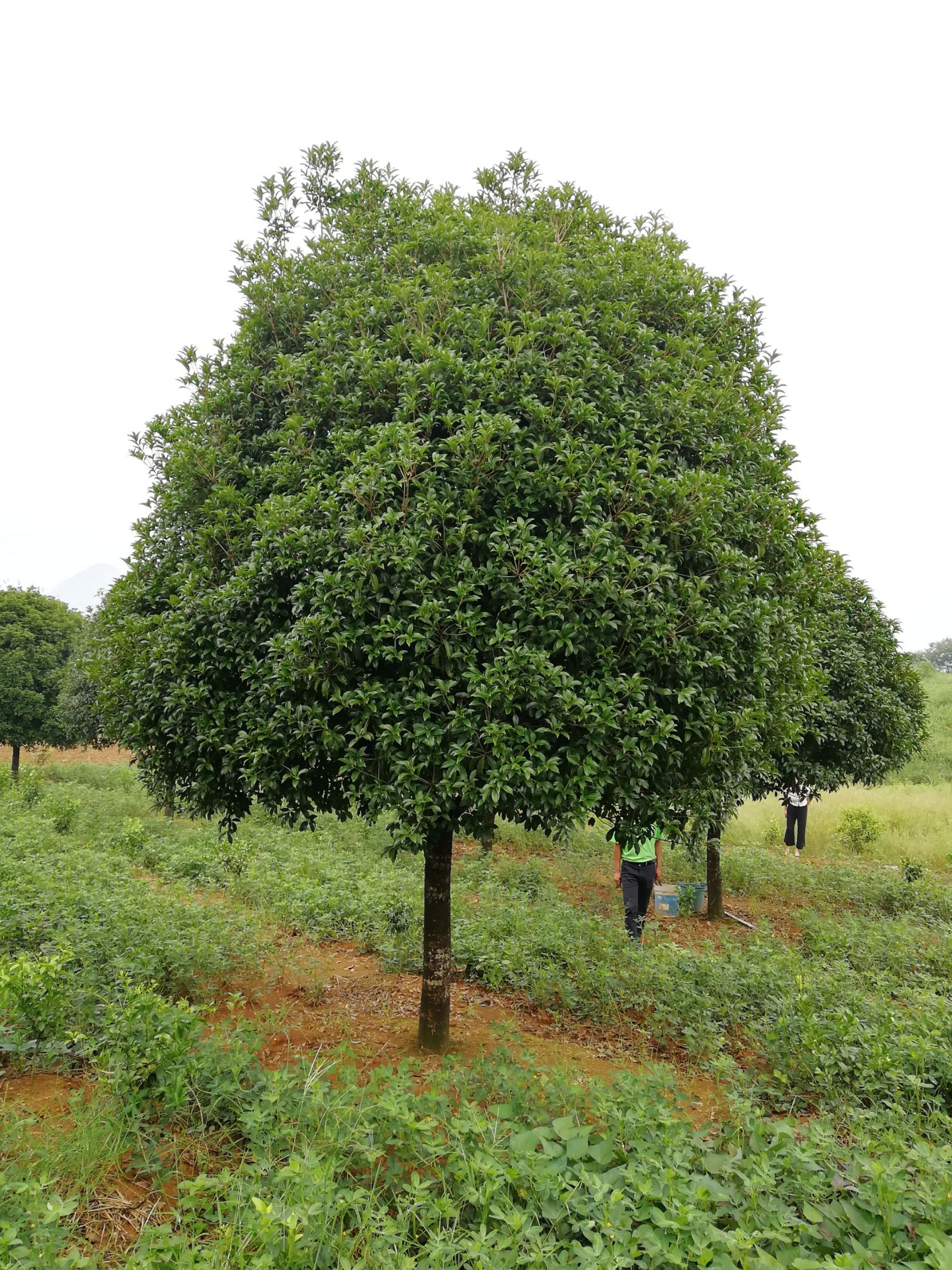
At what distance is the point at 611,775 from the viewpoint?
4102mm

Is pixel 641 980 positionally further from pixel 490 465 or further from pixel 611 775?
pixel 490 465

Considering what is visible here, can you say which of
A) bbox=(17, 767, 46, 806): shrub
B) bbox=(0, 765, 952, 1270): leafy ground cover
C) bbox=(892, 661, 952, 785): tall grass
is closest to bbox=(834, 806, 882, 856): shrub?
bbox=(892, 661, 952, 785): tall grass

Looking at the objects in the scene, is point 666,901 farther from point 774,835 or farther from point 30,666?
point 30,666

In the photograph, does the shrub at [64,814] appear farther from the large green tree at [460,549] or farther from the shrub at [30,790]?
the large green tree at [460,549]

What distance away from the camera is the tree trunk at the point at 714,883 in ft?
35.9

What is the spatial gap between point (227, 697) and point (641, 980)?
436 cm

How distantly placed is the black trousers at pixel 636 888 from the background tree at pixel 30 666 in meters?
19.5

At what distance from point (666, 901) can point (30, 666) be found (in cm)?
2064

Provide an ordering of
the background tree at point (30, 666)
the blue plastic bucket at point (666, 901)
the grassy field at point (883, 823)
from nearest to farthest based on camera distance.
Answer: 1. the blue plastic bucket at point (666, 901)
2. the grassy field at point (883, 823)
3. the background tree at point (30, 666)

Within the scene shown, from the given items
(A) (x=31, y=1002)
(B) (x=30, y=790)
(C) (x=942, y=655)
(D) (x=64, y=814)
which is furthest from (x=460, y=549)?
(C) (x=942, y=655)

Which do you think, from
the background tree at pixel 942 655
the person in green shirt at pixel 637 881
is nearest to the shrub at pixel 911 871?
the person in green shirt at pixel 637 881

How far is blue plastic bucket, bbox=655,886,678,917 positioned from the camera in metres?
10.9

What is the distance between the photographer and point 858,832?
17.6 m

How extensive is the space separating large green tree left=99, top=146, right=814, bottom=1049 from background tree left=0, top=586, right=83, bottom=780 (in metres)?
20.1
